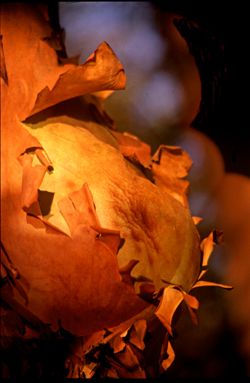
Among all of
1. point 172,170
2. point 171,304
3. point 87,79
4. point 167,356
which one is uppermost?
point 87,79

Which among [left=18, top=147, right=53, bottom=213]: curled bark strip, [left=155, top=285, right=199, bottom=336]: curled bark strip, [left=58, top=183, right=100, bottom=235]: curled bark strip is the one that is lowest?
[left=155, top=285, right=199, bottom=336]: curled bark strip

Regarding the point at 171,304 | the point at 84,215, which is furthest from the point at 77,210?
the point at 171,304

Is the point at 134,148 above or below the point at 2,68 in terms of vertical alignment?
below

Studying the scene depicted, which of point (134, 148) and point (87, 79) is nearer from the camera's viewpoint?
point (87, 79)

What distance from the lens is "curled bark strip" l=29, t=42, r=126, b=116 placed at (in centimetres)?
69

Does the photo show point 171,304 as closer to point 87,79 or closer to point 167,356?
point 167,356

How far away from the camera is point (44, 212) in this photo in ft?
2.26

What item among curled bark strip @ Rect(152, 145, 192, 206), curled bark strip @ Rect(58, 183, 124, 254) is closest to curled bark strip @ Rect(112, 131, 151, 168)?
curled bark strip @ Rect(152, 145, 192, 206)

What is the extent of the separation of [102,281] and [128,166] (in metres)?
0.21

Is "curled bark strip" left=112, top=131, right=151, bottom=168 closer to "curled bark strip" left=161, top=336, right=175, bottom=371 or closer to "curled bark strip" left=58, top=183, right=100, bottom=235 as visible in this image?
"curled bark strip" left=58, top=183, right=100, bottom=235

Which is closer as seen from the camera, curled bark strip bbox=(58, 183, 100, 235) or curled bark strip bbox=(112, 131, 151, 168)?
curled bark strip bbox=(58, 183, 100, 235)

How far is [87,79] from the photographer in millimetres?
717

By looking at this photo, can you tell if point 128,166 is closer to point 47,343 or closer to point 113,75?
point 113,75

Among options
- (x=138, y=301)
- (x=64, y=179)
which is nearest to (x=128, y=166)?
(x=64, y=179)
